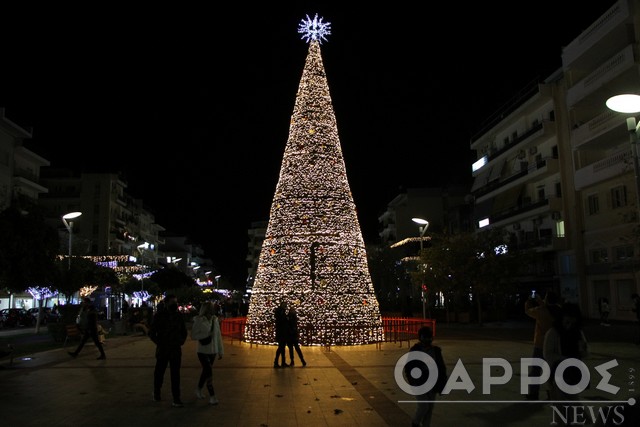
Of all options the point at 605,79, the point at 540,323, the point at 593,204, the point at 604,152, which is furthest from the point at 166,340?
the point at 604,152

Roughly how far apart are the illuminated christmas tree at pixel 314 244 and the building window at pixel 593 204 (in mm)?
19926

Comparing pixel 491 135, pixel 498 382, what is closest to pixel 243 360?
pixel 498 382

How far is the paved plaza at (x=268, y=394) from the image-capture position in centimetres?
837

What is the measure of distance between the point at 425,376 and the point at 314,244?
13.0 metres

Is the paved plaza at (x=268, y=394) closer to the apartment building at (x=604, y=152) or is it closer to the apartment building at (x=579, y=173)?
the apartment building at (x=579, y=173)

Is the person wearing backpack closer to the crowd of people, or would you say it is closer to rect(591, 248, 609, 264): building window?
the crowd of people

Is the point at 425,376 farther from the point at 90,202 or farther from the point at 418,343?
the point at 90,202

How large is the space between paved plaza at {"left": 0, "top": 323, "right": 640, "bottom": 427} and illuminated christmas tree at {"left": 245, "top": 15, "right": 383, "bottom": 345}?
2098 millimetres

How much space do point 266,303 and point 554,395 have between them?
1289cm

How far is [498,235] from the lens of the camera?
36.9m

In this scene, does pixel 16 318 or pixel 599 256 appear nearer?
pixel 599 256

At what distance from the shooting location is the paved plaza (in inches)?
329

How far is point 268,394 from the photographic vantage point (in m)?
10.4

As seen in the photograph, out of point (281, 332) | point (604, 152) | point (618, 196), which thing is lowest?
point (281, 332)
